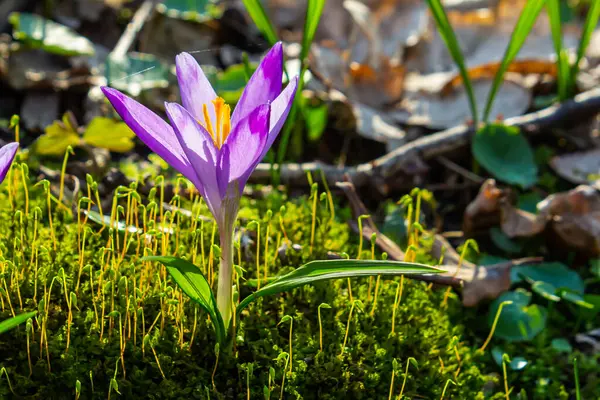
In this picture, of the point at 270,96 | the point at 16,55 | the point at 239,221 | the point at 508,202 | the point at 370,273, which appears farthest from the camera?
the point at 16,55

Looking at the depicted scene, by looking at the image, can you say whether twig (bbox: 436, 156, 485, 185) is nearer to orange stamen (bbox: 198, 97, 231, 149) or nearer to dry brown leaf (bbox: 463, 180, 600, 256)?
dry brown leaf (bbox: 463, 180, 600, 256)

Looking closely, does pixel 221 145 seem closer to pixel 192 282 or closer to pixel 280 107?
pixel 280 107

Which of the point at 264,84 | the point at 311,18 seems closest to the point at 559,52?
the point at 311,18

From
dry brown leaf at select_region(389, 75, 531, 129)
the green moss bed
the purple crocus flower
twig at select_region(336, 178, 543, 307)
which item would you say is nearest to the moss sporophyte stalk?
the purple crocus flower

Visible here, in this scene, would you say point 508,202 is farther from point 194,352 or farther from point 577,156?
point 194,352

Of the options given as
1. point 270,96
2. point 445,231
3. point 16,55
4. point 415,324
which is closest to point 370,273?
point 270,96

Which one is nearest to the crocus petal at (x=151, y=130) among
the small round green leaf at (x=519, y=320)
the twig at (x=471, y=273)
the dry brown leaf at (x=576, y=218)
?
the twig at (x=471, y=273)

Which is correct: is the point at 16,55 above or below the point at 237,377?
above
